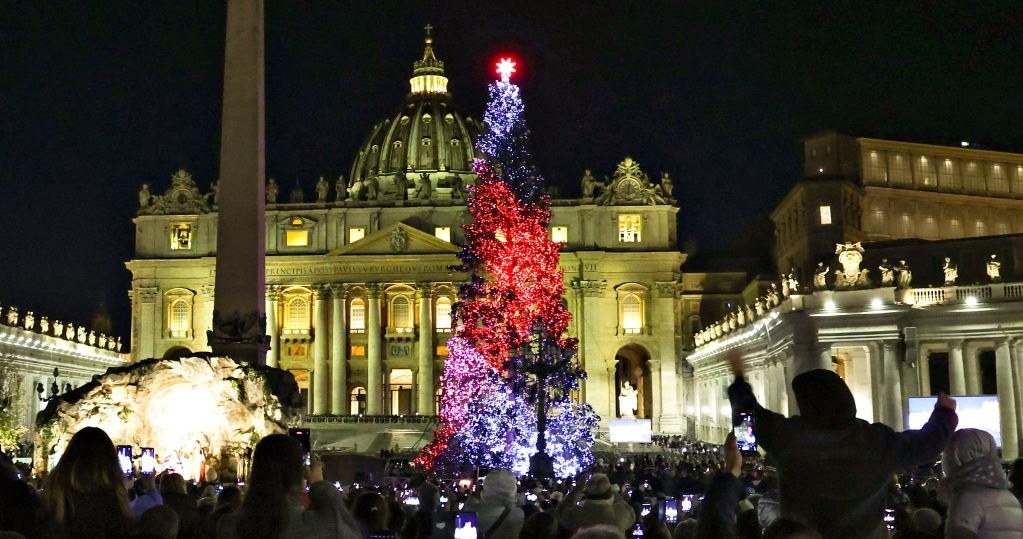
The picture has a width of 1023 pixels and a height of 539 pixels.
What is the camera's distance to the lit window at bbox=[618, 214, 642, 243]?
89.7 m

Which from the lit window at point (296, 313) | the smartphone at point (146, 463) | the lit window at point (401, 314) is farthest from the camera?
the lit window at point (296, 313)

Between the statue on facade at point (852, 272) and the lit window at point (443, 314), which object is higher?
the lit window at point (443, 314)

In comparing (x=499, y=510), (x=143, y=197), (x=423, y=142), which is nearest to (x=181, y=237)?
(x=143, y=197)

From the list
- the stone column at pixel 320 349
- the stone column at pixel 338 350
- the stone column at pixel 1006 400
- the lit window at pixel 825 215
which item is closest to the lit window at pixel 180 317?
the stone column at pixel 320 349

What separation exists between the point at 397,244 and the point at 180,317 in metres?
16.2

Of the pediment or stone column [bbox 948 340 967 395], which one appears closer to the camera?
stone column [bbox 948 340 967 395]

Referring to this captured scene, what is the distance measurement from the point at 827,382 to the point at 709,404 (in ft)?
255

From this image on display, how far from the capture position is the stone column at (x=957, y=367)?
48625 mm

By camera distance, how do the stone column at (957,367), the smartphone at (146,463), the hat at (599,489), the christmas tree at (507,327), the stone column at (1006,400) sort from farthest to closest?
the stone column at (957,367), the stone column at (1006,400), the christmas tree at (507,327), the smartphone at (146,463), the hat at (599,489)

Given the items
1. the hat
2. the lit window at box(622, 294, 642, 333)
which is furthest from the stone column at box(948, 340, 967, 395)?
the hat

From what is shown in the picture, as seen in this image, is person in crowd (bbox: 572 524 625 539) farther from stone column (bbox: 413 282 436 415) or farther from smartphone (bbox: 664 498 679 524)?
stone column (bbox: 413 282 436 415)

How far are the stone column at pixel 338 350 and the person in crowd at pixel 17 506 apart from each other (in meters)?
81.7

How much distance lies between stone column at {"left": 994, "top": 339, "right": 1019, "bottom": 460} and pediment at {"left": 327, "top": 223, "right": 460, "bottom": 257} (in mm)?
45588

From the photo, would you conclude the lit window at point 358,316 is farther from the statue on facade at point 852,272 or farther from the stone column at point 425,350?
the statue on facade at point 852,272
